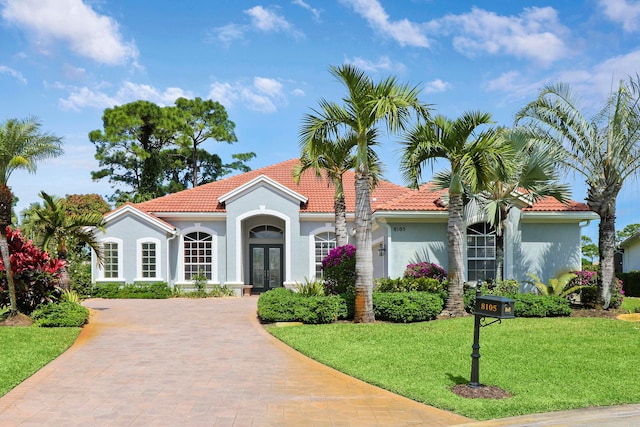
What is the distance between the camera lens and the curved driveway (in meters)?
6.67

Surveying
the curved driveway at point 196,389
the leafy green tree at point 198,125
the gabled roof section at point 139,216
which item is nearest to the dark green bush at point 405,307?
the curved driveway at point 196,389

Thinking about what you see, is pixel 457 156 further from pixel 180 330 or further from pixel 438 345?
pixel 180 330

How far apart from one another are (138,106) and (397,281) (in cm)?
2636

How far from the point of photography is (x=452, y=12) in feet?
46.4

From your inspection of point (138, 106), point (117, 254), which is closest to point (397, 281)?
point (117, 254)

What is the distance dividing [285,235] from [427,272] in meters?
8.19

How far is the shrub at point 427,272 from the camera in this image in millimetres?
17062

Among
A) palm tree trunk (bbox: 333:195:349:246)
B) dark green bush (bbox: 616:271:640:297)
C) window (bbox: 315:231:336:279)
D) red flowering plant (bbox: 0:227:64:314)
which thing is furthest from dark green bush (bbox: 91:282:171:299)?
dark green bush (bbox: 616:271:640:297)

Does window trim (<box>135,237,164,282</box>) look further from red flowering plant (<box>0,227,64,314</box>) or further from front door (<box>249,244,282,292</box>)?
red flowering plant (<box>0,227,64,314</box>)

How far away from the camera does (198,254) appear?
76.9ft

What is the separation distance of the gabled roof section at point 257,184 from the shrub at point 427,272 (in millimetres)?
7391

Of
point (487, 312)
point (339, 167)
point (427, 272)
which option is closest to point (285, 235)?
point (339, 167)

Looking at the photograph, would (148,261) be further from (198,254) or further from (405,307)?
(405,307)

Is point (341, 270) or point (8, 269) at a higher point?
point (8, 269)
